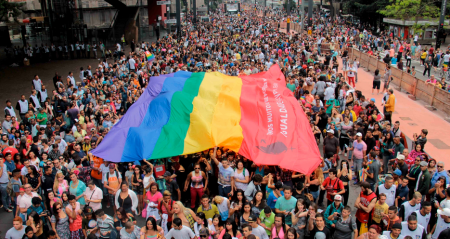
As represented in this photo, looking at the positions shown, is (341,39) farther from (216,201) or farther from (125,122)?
(216,201)

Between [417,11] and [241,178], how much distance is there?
31.2 meters

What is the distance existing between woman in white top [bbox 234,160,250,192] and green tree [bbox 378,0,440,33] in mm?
29786

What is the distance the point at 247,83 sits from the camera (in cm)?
1272

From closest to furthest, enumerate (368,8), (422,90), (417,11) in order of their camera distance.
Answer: (422,90) → (417,11) → (368,8)

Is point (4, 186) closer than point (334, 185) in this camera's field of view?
No

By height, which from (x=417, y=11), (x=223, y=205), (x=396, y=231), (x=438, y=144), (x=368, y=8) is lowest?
(x=438, y=144)

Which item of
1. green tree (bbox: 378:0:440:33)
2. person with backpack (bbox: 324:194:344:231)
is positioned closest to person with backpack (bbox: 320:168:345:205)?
person with backpack (bbox: 324:194:344:231)

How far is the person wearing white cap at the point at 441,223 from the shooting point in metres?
6.20

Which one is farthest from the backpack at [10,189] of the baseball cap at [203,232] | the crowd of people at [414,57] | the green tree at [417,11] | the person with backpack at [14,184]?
the green tree at [417,11]

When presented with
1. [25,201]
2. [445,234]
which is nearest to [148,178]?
[25,201]

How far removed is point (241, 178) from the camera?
8.06 m

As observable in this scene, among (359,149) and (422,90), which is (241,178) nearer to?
(359,149)

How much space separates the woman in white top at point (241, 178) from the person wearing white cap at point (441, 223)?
3532 mm

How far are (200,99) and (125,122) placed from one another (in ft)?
7.42
